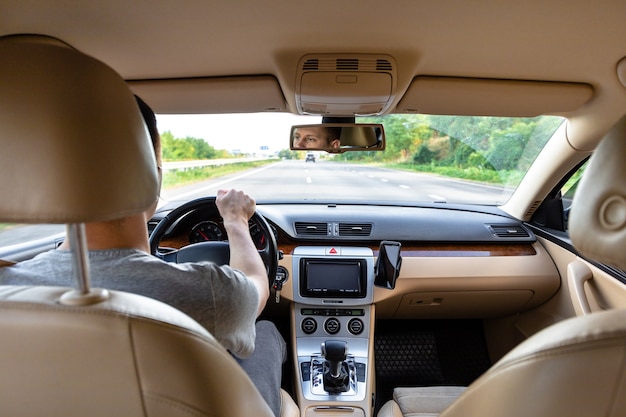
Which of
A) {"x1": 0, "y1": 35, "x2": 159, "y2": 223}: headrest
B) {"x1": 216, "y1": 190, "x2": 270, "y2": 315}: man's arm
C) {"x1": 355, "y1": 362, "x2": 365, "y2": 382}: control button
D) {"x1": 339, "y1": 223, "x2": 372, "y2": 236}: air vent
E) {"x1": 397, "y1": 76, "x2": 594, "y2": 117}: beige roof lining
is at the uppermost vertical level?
{"x1": 397, "y1": 76, "x2": 594, "y2": 117}: beige roof lining

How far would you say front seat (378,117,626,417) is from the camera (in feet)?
2.91

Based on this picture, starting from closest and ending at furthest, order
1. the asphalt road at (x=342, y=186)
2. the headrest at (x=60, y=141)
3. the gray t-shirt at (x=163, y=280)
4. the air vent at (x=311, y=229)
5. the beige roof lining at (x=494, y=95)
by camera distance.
Answer: the headrest at (x=60, y=141), the gray t-shirt at (x=163, y=280), the beige roof lining at (x=494, y=95), the air vent at (x=311, y=229), the asphalt road at (x=342, y=186)

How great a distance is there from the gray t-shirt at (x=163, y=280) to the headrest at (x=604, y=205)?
990 millimetres

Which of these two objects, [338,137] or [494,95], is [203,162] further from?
[494,95]

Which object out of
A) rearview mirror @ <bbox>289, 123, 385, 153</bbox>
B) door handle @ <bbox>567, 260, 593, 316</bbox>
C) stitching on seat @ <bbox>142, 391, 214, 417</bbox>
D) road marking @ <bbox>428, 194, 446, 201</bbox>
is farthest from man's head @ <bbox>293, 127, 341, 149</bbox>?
stitching on seat @ <bbox>142, 391, 214, 417</bbox>

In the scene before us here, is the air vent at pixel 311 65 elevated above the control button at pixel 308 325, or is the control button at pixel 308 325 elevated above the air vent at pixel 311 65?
the air vent at pixel 311 65

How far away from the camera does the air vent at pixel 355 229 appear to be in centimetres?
346

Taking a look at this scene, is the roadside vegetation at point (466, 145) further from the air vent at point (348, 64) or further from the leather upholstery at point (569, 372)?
the leather upholstery at point (569, 372)

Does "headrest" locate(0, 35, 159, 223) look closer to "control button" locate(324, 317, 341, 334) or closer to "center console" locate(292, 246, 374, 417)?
"center console" locate(292, 246, 374, 417)

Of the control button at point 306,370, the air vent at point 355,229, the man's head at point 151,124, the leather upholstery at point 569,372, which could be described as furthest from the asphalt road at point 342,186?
the leather upholstery at point 569,372

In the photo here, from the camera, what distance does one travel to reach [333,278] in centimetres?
323

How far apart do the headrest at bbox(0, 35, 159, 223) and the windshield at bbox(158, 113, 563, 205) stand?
202 centimetres

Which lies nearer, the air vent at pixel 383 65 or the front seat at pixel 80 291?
the front seat at pixel 80 291

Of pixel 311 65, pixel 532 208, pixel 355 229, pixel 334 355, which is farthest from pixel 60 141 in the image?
pixel 532 208
